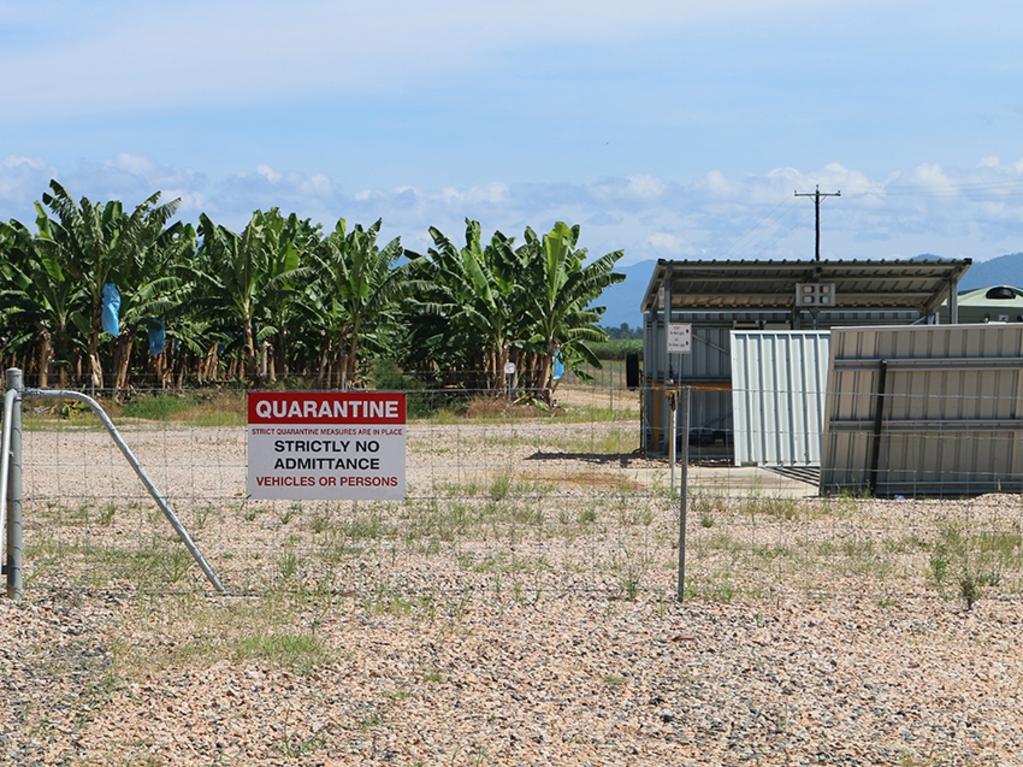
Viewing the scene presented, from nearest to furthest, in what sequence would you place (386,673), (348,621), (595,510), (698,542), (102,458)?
(386,673) < (348,621) < (698,542) < (595,510) < (102,458)

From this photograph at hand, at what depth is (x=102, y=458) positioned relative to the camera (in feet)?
73.7

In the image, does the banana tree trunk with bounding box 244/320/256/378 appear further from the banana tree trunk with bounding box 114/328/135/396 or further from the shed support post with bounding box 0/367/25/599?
the shed support post with bounding box 0/367/25/599

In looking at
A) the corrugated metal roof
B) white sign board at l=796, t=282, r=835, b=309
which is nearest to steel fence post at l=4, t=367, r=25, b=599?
the corrugated metal roof

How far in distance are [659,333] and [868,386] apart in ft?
25.2

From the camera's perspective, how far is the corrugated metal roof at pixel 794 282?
2272 cm

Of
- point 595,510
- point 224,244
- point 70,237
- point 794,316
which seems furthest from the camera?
point 224,244

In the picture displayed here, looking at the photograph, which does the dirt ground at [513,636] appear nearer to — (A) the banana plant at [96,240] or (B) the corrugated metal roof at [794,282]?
(B) the corrugated metal roof at [794,282]

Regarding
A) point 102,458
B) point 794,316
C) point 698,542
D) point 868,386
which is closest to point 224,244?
point 102,458

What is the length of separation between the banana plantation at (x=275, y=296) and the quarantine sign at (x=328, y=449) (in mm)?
26458

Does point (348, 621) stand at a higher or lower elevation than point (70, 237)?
lower

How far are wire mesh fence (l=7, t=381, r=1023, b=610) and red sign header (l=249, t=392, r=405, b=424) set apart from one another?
1.22 meters

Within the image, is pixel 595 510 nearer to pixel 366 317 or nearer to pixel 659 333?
pixel 659 333

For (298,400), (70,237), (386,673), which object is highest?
(70,237)

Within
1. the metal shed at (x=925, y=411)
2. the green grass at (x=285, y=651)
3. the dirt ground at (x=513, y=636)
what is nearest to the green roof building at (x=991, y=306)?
the metal shed at (x=925, y=411)
